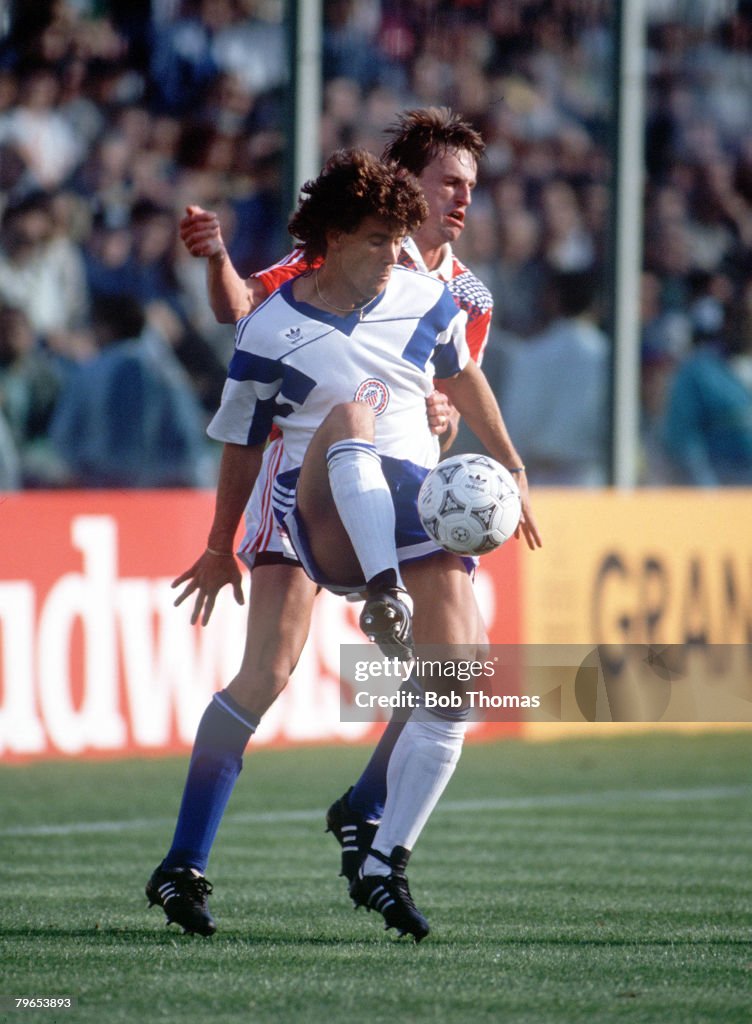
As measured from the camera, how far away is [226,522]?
4.89 metres

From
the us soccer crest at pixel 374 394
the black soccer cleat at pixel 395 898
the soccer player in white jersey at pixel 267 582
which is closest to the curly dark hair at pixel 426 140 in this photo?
the soccer player in white jersey at pixel 267 582

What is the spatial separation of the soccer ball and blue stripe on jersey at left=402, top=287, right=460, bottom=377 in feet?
0.95

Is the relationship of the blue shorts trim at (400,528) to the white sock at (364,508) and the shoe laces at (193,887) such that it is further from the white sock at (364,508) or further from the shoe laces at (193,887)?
the shoe laces at (193,887)

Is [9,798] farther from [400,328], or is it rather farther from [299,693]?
[400,328]

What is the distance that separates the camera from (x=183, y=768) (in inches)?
352

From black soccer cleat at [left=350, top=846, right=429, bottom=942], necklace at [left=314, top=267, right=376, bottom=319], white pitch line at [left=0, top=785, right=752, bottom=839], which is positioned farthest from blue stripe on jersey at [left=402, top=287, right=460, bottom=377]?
white pitch line at [left=0, top=785, right=752, bottom=839]

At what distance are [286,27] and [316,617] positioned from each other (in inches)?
136

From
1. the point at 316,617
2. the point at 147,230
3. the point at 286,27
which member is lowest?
the point at 316,617

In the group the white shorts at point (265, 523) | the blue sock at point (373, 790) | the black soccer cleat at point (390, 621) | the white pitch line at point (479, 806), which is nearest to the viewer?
the black soccer cleat at point (390, 621)

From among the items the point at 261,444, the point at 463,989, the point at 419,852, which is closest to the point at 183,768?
the point at 419,852

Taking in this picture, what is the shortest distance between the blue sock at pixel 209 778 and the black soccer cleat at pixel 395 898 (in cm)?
41

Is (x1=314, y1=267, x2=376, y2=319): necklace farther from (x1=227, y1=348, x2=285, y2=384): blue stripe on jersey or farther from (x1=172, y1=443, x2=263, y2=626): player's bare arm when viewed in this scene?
(x1=172, y1=443, x2=263, y2=626): player's bare arm

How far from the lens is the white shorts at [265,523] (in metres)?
4.90

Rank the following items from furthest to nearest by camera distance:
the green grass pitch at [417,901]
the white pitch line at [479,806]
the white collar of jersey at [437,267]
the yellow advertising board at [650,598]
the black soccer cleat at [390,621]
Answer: the yellow advertising board at [650,598] → the white pitch line at [479,806] → the white collar of jersey at [437,267] → the black soccer cleat at [390,621] → the green grass pitch at [417,901]
